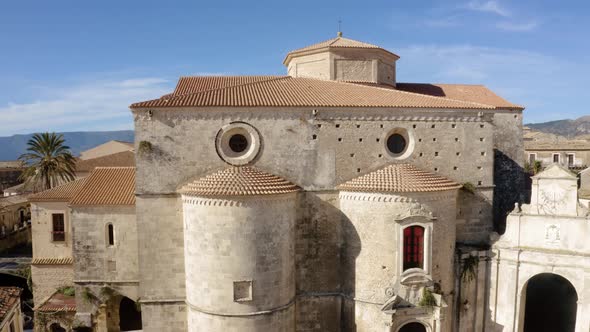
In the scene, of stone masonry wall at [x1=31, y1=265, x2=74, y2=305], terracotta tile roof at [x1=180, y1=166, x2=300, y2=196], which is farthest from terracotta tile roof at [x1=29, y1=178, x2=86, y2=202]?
terracotta tile roof at [x1=180, y1=166, x2=300, y2=196]

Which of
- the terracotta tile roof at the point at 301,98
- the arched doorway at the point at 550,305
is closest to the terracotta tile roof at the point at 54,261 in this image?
the terracotta tile roof at the point at 301,98

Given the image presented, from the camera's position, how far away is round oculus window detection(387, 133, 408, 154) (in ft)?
48.2

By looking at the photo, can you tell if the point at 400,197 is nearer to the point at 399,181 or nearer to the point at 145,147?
the point at 399,181

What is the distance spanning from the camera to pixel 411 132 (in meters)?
14.5

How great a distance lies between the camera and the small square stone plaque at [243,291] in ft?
40.8

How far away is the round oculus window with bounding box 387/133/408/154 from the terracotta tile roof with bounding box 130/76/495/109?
1.27 metres

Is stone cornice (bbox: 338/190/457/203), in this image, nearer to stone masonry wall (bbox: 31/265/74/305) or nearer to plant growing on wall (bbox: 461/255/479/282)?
plant growing on wall (bbox: 461/255/479/282)

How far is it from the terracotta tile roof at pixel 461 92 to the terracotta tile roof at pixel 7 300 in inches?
719

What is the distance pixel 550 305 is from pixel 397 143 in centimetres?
1056

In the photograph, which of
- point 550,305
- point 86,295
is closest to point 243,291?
point 86,295

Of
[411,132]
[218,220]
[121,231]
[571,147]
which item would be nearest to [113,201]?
[121,231]

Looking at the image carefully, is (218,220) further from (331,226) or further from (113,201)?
(113,201)

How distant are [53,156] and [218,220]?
21130mm

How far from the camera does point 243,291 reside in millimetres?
12555
